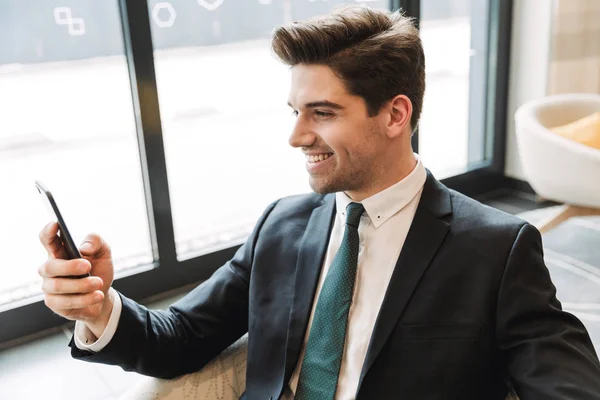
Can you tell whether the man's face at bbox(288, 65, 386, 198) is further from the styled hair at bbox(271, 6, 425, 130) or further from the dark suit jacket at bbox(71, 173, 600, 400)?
the dark suit jacket at bbox(71, 173, 600, 400)

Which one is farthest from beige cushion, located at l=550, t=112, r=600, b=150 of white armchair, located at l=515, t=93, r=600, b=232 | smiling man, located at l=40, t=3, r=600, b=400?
smiling man, located at l=40, t=3, r=600, b=400

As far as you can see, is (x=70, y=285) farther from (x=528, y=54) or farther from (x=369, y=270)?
(x=528, y=54)

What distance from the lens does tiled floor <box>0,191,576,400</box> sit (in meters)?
2.16

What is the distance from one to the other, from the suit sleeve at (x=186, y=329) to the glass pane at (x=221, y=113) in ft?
4.55

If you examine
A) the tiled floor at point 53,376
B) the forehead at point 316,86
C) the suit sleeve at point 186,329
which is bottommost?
the tiled floor at point 53,376

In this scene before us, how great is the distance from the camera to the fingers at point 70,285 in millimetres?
1110

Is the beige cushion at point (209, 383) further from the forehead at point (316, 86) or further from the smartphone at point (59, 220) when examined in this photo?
the forehead at point (316, 86)

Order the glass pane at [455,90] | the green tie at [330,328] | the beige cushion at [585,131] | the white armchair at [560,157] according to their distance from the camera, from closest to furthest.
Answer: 1. the green tie at [330,328]
2. the white armchair at [560,157]
3. the beige cushion at [585,131]
4. the glass pane at [455,90]

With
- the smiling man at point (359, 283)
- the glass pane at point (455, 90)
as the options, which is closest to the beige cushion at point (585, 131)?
the glass pane at point (455, 90)

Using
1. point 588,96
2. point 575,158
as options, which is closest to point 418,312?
point 575,158

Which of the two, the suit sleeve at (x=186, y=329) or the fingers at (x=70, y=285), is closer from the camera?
the fingers at (x=70, y=285)

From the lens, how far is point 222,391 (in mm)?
1420

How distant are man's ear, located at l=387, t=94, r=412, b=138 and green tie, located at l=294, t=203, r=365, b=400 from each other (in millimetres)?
215

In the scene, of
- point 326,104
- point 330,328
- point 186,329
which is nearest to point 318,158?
point 326,104
